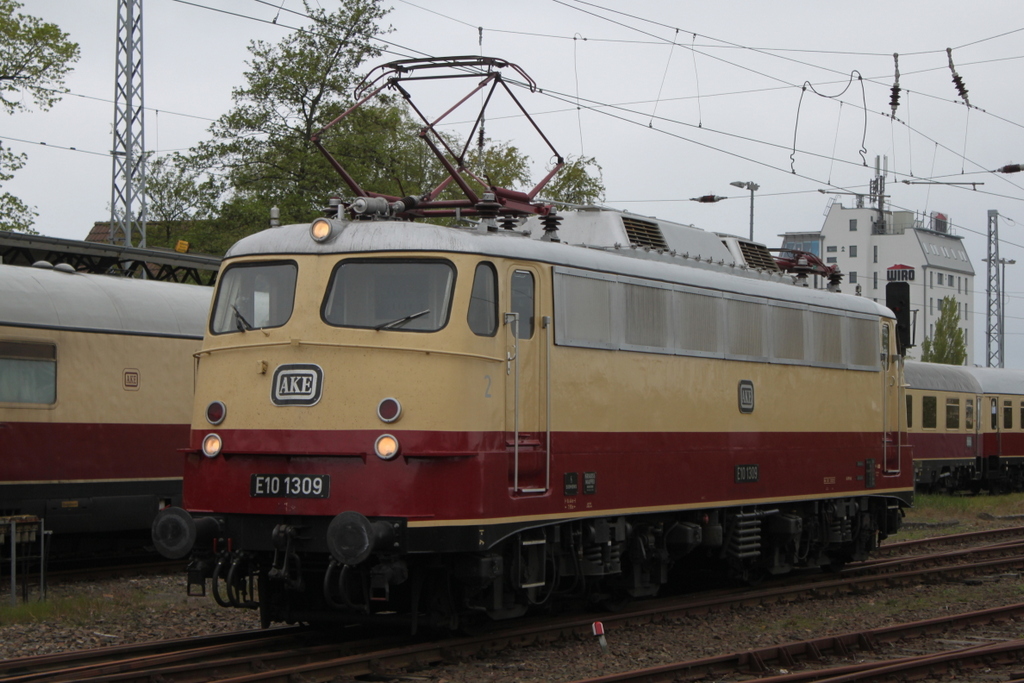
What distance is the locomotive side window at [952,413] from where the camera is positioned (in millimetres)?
35906

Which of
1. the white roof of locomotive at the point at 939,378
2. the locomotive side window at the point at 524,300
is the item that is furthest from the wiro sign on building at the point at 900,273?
the locomotive side window at the point at 524,300

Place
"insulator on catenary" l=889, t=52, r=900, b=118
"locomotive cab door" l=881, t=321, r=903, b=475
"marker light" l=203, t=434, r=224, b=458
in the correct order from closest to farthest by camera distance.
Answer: "marker light" l=203, t=434, r=224, b=458, "locomotive cab door" l=881, t=321, r=903, b=475, "insulator on catenary" l=889, t=52, r=900, b=118

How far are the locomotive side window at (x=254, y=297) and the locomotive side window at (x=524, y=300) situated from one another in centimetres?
184

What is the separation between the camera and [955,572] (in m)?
16.5

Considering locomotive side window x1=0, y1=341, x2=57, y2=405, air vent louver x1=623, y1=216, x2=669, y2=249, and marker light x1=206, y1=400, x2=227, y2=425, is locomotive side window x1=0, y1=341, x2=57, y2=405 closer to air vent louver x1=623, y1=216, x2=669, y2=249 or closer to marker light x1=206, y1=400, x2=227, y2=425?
marker light x1=206, y1=400, x2=227, y2=425

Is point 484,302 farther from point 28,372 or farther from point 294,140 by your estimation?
point 294,140

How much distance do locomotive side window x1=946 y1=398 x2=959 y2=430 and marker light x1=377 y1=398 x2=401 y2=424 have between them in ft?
95.6

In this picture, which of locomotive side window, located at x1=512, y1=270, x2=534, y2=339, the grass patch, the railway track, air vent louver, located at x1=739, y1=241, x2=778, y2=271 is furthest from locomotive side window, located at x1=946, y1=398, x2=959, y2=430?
locomotive side window, located at x1=512, y1=270, x2=534, y2=339

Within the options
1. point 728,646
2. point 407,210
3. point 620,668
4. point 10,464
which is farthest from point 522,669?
point 10,464

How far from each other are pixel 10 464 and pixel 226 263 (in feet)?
16.6

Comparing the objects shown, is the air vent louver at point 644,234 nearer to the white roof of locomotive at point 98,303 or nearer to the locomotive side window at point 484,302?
the locomotive side window at point 484,302

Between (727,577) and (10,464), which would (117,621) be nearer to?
(10,464)

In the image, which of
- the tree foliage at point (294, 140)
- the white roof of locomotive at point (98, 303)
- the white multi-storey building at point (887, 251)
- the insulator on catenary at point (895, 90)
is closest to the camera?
the white roof of locomotive at point (98, 303)

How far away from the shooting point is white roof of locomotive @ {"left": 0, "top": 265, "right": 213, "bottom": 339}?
1471 centimetres
